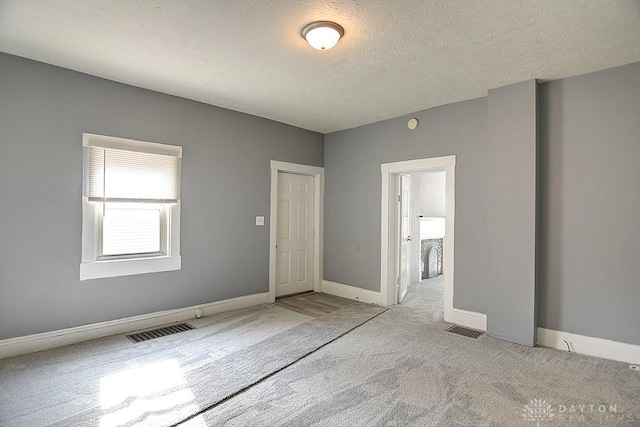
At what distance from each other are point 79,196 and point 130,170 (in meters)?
0.54

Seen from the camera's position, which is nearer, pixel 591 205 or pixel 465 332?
pixel 591 205

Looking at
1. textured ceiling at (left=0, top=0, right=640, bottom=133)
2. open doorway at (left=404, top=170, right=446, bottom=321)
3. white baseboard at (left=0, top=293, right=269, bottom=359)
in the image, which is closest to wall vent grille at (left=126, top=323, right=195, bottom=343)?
white baseboard at (left=0, top=293, right=269, bottom=359)

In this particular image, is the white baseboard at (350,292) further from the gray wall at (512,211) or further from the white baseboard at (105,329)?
the gray wall at (512,211)

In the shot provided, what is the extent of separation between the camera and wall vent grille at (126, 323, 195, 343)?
3.30 metres

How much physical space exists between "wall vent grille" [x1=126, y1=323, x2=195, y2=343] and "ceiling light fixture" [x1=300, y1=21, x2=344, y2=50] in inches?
126

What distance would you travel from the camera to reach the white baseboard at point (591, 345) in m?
2.82

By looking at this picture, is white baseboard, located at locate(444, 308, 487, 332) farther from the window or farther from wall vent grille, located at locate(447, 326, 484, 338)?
the window

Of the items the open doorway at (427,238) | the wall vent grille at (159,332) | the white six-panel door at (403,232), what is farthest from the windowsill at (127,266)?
the open doorway at (427,238)

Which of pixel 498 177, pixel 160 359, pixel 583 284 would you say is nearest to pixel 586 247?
pixel 583 284

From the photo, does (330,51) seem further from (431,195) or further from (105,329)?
(431,195)

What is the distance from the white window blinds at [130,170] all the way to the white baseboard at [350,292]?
9.15 feet

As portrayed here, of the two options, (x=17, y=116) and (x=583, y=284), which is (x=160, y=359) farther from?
(x=583, y=284)

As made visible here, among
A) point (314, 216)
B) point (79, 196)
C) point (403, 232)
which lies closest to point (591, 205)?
point (403, 232)

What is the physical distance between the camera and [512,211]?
3.33m
